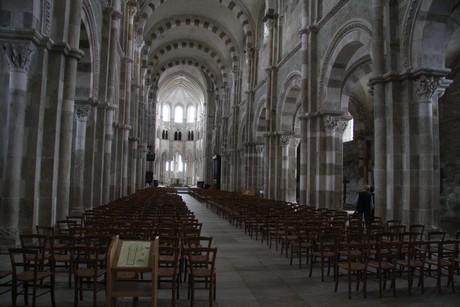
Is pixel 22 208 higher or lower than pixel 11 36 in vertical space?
lower

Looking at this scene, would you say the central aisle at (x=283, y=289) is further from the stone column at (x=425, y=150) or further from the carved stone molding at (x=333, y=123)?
the carved stone molding at (x=333, y=123)

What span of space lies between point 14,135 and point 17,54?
1.85 m

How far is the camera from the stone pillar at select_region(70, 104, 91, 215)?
602 inches

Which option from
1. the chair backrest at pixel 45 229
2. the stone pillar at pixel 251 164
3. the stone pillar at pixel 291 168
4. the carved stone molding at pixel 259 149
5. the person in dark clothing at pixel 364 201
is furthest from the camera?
the stone pillar at pixel 251 164

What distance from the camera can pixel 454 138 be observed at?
19.9m

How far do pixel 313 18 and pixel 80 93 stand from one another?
11699 mm

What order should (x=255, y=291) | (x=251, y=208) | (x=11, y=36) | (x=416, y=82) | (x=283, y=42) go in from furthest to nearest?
(x=283, y=42) → (x=251, y=208) → (x=416, y=82) → (x=11, y=36) → (x=255, y=291)

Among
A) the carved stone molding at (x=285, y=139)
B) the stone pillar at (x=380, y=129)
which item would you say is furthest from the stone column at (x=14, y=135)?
the carved stone molding at (x=285, y=139)

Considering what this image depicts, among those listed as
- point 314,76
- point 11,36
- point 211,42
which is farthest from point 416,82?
point 211,42

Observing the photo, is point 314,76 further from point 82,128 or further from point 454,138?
point 82,128

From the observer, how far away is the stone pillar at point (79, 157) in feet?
50.1

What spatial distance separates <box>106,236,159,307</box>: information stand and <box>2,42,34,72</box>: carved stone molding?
6.75 metres

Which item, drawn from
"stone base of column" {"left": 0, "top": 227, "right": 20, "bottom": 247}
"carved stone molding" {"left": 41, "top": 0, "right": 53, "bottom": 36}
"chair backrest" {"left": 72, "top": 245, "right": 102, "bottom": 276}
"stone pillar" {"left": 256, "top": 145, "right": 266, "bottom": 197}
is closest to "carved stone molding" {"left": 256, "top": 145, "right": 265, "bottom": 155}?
"stone pillar" {"left": 256, "top": 145, "right": 266, "bottom": 197}

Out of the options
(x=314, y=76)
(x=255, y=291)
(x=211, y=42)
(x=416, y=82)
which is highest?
(x=211, y=42)
